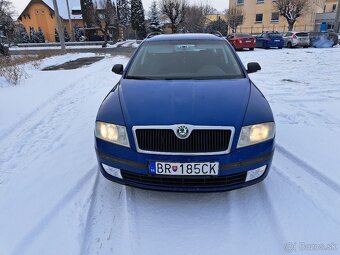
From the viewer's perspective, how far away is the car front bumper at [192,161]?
2496 millimetres

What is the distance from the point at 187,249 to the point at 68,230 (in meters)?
1.03

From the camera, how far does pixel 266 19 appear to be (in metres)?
49.2

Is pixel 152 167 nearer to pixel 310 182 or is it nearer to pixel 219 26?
pixel 310 182

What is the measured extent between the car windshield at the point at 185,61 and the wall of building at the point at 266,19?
49.7 m

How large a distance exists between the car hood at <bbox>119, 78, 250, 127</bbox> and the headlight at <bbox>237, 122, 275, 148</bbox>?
110mm

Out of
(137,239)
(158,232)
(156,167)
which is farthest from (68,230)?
(156,167)

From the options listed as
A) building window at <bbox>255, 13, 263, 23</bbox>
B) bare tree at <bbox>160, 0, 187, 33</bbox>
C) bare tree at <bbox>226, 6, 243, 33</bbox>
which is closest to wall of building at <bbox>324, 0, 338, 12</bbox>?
building window at <bbox>255, 13, 263, 23</bbox>

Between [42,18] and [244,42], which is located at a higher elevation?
[42,18]

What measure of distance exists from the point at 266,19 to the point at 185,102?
52.3 m

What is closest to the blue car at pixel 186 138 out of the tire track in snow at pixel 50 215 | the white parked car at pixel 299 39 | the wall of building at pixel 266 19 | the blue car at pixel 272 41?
the tire track in snow at pixel 50 215

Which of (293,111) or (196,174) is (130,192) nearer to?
(196,174)

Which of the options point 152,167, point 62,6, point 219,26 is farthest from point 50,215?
point 62,6

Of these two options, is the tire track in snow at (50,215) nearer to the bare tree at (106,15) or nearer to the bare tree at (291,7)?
the bare tree at (106,15)

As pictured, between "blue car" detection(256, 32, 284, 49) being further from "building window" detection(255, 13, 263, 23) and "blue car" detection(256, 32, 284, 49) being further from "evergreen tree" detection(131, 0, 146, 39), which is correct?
"evergreen tree" detection(131, 0, 146, 39)
